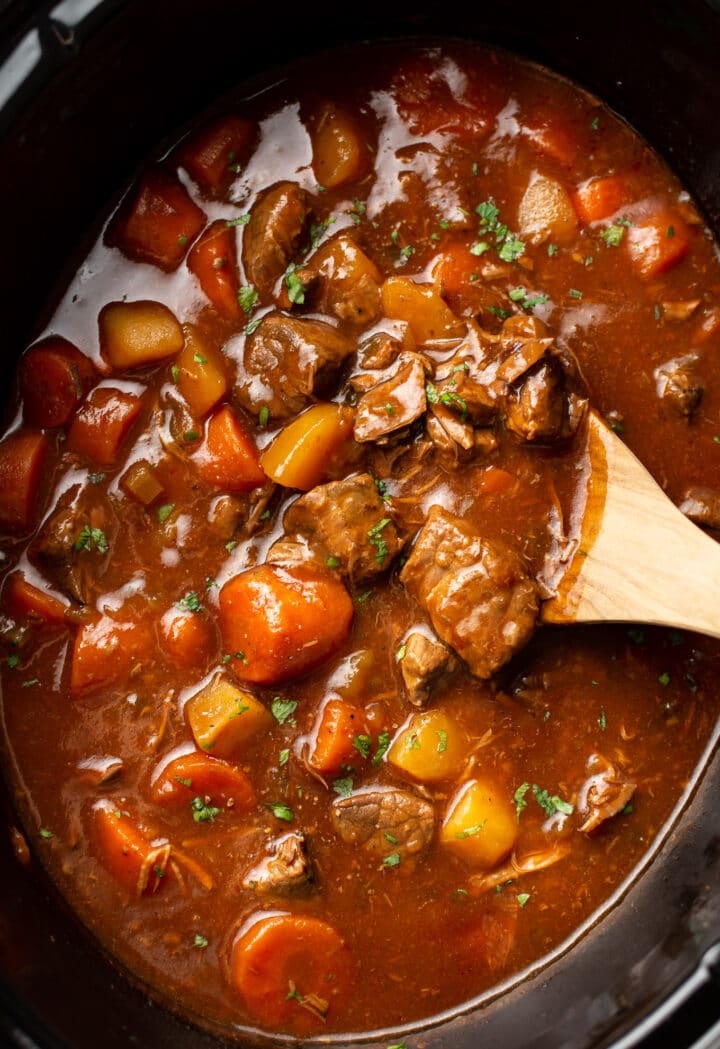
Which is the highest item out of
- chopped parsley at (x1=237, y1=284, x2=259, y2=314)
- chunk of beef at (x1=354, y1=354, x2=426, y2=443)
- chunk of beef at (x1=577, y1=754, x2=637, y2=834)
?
chopped parsley at (x1=237, y1=284, x2=259, y2=314)

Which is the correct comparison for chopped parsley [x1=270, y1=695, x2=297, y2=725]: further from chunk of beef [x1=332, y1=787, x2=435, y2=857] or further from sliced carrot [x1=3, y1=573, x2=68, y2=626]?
sliced carrot [x1=3, y1=573, x2=68, y2=626]

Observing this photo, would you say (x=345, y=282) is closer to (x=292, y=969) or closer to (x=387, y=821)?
(x=387, y=821)

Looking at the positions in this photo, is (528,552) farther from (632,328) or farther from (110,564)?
(110,564)

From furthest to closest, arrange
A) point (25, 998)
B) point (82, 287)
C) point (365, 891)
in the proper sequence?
point (82, 287) < point (365, 891) < point (25, 998)

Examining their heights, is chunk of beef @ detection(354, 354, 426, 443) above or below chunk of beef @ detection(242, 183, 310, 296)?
below

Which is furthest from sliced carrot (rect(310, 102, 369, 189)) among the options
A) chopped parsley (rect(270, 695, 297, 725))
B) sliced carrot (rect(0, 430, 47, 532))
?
chopped parsley (rect(270, 695, 297, 725))

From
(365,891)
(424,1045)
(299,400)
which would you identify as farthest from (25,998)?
(299,400)

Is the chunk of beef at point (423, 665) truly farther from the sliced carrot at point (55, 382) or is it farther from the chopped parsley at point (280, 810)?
the sliced carrot at point (55, 382)
